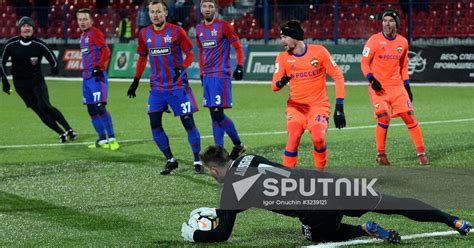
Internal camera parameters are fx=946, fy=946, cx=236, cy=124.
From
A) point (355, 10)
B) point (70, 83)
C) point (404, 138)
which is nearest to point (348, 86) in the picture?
point (355, 10)

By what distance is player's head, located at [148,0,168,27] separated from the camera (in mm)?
12625

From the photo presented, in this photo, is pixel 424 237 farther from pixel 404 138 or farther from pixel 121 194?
pixel 404 138

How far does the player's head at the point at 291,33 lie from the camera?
11.0 m

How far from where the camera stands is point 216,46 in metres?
13.7

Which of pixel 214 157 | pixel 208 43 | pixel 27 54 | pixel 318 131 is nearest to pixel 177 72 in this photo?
pixel 208 43

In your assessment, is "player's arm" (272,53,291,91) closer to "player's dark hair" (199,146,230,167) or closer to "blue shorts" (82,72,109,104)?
"player's dark hair" (199,146,230,167)

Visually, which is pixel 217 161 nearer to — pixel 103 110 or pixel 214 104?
pixel 214 104

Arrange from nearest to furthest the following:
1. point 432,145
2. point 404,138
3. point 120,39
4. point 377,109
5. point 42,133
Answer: point 377,109
point 432,145
point 404,138
point 42,133
point 120,39

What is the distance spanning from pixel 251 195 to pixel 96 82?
8.71m

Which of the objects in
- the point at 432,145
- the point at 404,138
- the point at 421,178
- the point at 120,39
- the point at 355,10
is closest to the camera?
the point at 421,178

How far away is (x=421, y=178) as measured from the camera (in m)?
12.2

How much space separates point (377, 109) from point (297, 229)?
5073 mm

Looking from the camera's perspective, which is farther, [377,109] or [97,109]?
[97,109]

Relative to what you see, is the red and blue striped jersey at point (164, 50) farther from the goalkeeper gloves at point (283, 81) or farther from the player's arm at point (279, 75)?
the goalkeeper gloves at point (283, 81)
